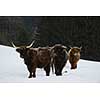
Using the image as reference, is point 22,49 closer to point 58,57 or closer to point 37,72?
point 37,72

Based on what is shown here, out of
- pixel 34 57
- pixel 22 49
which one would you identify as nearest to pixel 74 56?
pixel 34 57

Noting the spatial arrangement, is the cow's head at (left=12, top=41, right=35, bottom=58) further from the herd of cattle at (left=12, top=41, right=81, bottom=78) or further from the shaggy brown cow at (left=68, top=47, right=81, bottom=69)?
the shaggy brown cow at (left=68, top=47, right=81, bottom=69)

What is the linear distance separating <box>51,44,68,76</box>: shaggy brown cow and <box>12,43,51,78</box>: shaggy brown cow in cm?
6

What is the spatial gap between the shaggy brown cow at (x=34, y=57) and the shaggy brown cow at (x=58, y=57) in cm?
6

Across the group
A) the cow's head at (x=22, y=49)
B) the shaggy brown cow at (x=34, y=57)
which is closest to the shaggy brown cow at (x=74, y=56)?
the shaggy brown cow at (x=34, y=57)

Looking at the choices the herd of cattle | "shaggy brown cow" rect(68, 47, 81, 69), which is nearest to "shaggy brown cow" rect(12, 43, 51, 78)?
the herd of cattle

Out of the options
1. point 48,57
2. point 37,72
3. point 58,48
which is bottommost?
point 37,72

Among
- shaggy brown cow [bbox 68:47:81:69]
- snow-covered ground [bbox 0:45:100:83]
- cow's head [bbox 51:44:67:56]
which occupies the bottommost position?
snow-covered ground [bbox 0:45:100:83]

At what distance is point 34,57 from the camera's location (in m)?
5.34

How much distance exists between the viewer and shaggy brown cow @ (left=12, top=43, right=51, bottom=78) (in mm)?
5301

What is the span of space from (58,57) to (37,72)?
0.98 feet
